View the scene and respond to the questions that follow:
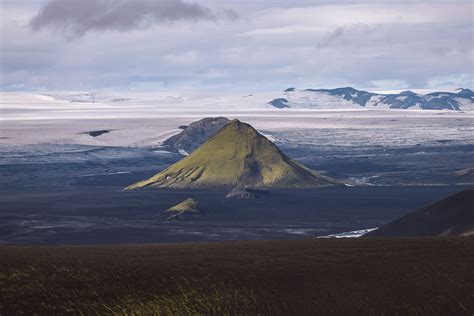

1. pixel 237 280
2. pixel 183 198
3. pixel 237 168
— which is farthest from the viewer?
pixel 237 168

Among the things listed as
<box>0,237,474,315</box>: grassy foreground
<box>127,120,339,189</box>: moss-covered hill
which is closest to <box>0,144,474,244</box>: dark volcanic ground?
<box>127,120,339,189</box>: moss-covered hill

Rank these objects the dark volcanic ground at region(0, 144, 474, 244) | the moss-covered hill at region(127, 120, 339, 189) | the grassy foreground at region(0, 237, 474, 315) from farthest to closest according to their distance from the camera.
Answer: the moss-covered hill at region(127, 120, 339, 189) < the dark volcanic ground at region(0, 144, 474, 244) < the grassy foreground at region(0, 237, 474, 315)

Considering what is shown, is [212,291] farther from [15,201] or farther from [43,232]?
[15,201]

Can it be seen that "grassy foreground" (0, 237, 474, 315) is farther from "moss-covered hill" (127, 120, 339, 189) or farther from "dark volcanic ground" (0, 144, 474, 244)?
"moss-covered hill" (127, 120, 339, 189)

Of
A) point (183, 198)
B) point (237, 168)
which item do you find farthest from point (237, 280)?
point (237, 168)

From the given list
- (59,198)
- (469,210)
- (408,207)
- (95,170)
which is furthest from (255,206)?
(95,170)

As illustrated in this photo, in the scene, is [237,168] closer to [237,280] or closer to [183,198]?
[183,198]

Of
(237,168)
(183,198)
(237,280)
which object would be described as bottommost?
(183,198)
